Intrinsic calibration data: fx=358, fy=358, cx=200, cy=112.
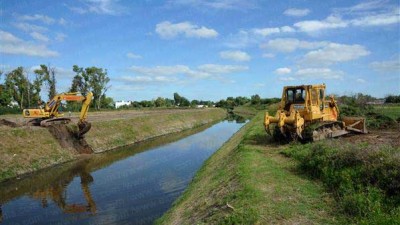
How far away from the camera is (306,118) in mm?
18578

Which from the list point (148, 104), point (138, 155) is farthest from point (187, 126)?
point (148, 104)

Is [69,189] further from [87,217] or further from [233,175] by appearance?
[233,175]

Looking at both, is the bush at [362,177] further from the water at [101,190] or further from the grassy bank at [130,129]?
the grassy bank at [130,129]

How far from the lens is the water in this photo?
14134 millimetres

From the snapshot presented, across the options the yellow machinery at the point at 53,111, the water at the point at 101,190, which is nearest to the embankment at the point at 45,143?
the water at the point at 101,190

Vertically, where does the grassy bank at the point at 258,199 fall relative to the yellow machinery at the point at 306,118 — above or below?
below

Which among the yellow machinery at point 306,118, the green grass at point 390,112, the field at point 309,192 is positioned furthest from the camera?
the green grass at point 390,112

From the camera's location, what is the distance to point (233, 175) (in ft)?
43.2

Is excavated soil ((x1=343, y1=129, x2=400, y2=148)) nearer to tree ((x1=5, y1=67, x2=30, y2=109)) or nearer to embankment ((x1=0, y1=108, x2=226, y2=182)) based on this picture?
embankment ((x1=0, y1=108, x2=226, y2=182))

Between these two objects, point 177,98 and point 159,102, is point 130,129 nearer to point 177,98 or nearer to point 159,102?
point 159,102

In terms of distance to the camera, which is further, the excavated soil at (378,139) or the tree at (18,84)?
the tree at (18,84)

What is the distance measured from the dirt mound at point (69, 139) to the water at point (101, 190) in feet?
Answer: 5.64

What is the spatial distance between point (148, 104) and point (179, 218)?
432 feet

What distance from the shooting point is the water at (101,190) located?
14.1 meters
